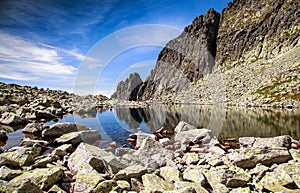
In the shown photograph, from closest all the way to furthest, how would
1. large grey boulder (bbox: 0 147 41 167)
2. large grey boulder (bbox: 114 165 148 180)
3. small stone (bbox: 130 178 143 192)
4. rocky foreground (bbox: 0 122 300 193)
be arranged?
rocky foreground (bbox: 0 122 300 193) < small stone (bbox: 130 178 143 192) < large grey boulder (bbox: 114 165 148 180) < large grey boulder (bbox: 0 147 41 167)

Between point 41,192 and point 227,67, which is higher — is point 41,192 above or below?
below

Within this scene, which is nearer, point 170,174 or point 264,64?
point 170,174

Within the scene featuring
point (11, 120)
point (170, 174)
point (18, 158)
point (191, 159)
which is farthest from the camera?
point (11, 120)

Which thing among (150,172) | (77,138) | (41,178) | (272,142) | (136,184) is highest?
(272,142)

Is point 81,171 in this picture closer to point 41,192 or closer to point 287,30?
point 41,192

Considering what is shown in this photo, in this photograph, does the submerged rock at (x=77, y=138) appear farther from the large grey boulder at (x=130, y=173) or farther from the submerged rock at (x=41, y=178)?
the large grey boulder at (x=130, y=173)

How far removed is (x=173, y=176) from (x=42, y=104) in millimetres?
56996

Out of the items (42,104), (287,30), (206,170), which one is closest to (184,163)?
(206,170)

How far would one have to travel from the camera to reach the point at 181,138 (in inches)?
933

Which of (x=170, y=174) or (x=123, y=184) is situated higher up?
(x=170, y=174)

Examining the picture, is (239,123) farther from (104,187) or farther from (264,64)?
(264,64)

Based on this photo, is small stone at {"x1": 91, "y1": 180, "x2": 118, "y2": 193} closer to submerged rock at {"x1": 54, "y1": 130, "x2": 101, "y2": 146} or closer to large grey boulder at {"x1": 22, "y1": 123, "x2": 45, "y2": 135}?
submerged rock at {"x1": 54, "y1": 130, "x2": 101, "y2": 146}

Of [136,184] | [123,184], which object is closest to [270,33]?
[136,184]

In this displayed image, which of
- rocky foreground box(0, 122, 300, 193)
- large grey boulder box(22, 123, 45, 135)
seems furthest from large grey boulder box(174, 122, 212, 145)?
large grey boulder box(22, 123, 45, 135)
